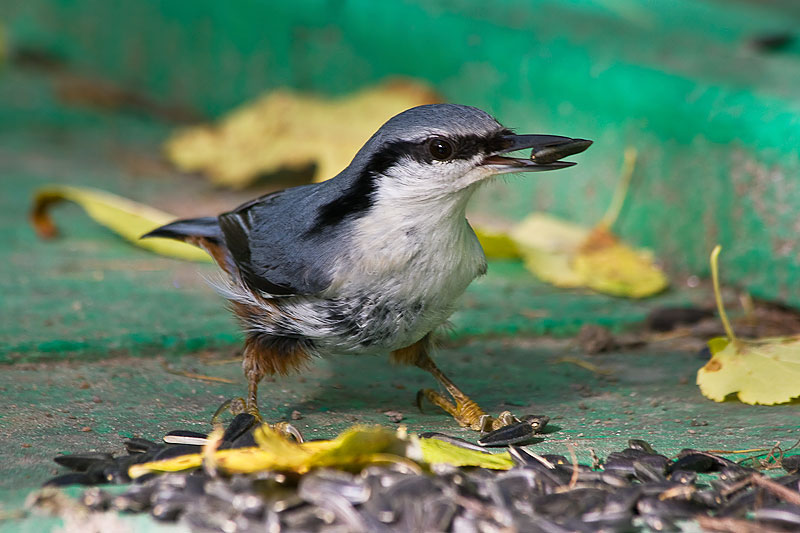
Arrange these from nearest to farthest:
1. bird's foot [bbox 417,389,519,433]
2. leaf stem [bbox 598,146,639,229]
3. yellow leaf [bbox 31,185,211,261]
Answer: bird's foot [bbox 417,389,519,433] → yellow leaf [bbox 31,185,211,261] → leaf stem [bbox 598,146,639,229]

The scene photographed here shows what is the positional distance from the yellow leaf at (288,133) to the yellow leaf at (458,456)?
3185 millimetres

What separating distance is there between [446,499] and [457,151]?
3.75ft

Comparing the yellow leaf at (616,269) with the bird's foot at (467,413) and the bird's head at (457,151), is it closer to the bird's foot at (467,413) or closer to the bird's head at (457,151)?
the bird's foot at (467,413)

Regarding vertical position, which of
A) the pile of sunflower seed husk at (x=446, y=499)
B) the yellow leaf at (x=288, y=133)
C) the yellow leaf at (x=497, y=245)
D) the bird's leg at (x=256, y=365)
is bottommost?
the pile of sunflower seed husk at (x=446, y=499)

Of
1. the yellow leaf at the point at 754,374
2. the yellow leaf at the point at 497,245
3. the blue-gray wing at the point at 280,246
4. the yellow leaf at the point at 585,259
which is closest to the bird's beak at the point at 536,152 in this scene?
the blue-gray wing at the point at 280,246

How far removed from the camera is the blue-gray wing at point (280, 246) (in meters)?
3.15

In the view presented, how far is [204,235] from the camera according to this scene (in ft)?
12.5

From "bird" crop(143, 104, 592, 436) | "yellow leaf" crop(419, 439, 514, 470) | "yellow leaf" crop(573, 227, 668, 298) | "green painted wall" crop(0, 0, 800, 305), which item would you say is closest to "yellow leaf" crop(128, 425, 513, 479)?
"yellow leaf" crop(419, 439, 514, 470)

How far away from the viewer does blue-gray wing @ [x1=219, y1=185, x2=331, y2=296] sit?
3.15 meters

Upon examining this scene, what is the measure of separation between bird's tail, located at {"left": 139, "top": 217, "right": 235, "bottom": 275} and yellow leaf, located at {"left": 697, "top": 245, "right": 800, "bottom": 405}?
1.77 metres

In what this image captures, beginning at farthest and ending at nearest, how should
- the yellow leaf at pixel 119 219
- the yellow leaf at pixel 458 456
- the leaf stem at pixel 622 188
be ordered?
the leaf stem at pixel 622 188, the yellow leaf at pixel 119 219, the yellow leaf at pixel 458 456

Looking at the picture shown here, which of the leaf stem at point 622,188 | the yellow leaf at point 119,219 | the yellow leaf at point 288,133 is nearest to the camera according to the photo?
the yellow leaf at point 119,219

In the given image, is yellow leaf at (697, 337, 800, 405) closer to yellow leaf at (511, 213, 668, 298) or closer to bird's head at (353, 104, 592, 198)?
bird's head at (353, 104, 592, 198)

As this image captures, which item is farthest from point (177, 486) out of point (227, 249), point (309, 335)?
point (227, 249)
